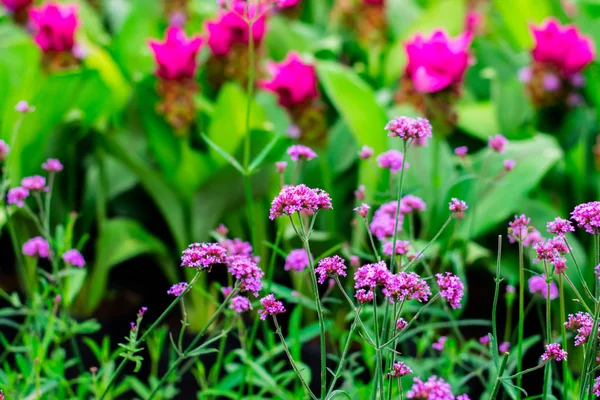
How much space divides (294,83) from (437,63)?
0.32 m

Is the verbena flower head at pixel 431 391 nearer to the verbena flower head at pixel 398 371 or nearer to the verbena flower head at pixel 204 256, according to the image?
the verbena flower head at pixel 398 371

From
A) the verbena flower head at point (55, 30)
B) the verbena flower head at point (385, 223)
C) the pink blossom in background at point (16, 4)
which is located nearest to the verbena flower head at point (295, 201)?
the verbena flower head at point (385, 223)

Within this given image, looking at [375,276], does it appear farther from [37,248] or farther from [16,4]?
[16,4]

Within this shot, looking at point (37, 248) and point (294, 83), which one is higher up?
point (294, 83)

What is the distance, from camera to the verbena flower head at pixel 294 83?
166 centimetres

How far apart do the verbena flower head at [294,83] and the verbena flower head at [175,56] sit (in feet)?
0.59

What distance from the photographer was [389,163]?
1.05 metres

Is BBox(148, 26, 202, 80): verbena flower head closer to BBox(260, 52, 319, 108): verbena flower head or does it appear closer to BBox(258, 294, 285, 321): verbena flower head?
BBox(260, 52, 319, 108): verbena flower head

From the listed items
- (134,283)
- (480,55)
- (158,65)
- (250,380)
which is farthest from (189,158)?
(480,55)

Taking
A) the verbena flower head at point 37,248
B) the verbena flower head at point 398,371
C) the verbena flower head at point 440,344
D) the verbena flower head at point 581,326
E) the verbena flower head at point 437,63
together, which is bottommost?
the verbena flower head at point 440,344

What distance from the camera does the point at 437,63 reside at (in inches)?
65.9

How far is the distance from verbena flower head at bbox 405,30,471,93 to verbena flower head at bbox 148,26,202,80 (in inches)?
19.5

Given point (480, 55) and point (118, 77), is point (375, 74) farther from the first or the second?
point (118, 77)

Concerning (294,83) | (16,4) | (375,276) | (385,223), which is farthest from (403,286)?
(16,4)
